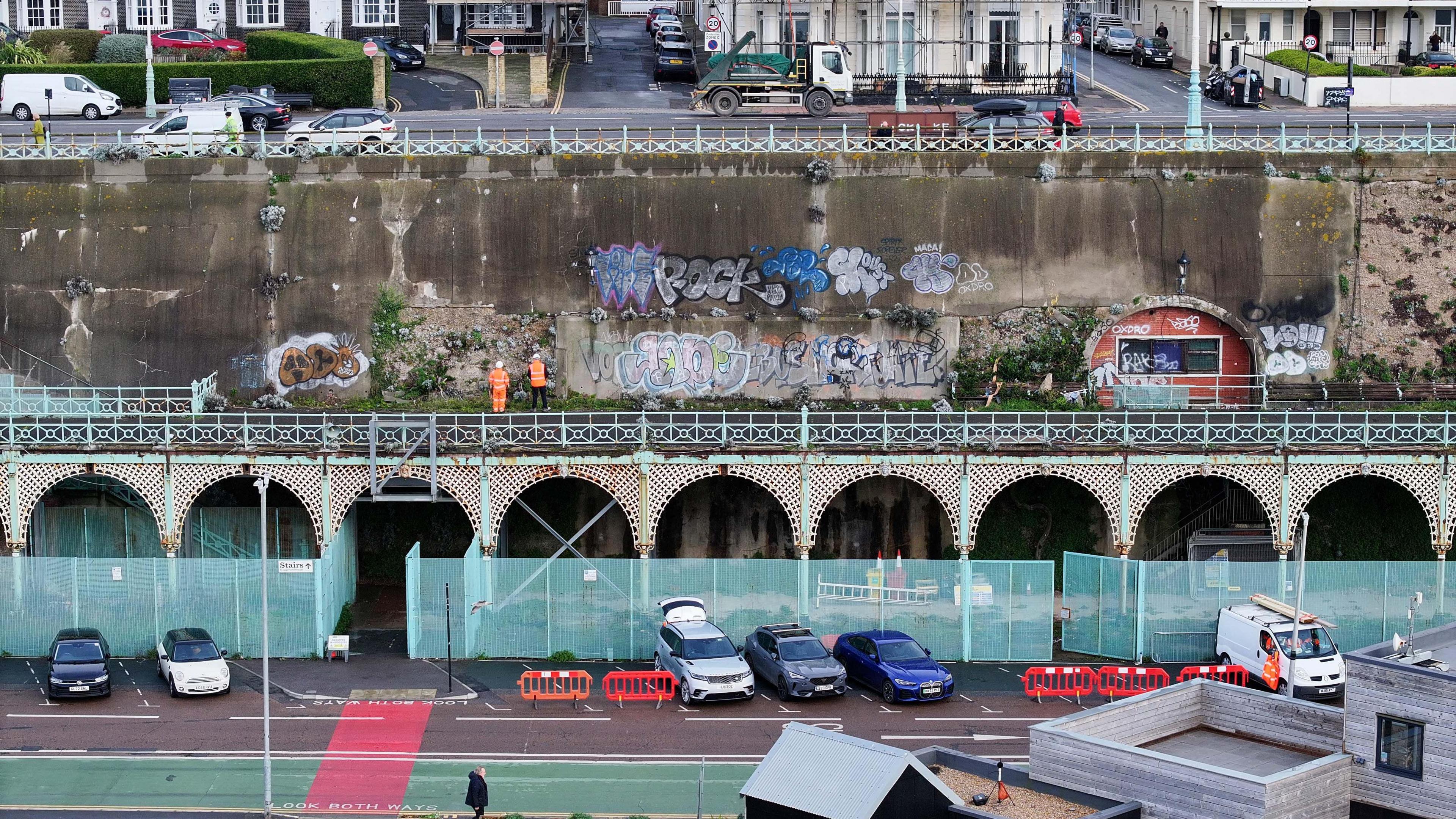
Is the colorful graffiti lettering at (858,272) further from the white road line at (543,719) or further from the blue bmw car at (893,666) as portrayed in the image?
the white road line at (543,719)

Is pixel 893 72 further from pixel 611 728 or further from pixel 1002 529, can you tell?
pixel 611 728

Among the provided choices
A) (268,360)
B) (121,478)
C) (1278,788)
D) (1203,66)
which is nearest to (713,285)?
(268,360)

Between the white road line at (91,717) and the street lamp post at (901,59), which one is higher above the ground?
the street lamp post at (901,59)

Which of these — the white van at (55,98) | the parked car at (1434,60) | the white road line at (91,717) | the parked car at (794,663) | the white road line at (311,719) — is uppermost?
the parked car at (1434,60)

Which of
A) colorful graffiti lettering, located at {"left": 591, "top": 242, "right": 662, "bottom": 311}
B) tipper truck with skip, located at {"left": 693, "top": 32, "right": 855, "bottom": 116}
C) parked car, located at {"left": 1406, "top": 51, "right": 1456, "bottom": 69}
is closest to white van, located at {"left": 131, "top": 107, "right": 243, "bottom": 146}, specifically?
colorful graffiti lettering, located at {"left": 591, "top": 242, "right": 662, "bottom": 311}

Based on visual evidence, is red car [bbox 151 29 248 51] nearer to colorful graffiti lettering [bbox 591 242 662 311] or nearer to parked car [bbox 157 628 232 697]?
colorful graffiti lettering [bbox 591 242 662 311]

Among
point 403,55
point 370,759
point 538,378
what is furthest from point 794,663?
point 403,55

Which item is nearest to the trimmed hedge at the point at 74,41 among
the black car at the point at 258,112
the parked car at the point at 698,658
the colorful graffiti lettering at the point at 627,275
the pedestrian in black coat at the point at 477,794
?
the black car at the point at 258,112

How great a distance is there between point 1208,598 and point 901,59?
67.6 feet

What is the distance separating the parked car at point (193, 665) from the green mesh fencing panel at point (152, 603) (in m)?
1.30

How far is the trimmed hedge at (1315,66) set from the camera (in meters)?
69.4

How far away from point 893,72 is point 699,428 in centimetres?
2668

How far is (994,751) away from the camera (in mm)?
39000

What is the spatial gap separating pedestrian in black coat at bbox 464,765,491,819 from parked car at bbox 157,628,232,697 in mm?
8877
